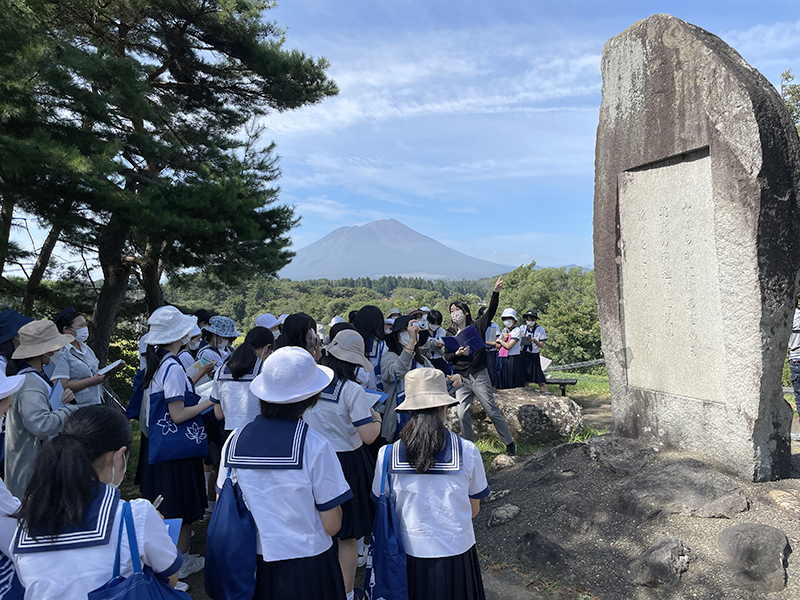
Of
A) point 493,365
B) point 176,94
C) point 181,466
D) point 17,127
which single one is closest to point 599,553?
point 181,466

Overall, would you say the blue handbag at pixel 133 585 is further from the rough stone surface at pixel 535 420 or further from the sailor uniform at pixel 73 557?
the rough stone surface at pixel 535 420

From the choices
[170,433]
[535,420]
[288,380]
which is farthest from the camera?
[535,420]

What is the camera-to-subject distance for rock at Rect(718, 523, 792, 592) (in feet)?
9.38

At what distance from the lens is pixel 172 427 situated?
315 cm

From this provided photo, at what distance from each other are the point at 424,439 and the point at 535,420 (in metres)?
4.38

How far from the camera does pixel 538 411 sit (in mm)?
6152

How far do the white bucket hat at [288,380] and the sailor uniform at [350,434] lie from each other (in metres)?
0.69

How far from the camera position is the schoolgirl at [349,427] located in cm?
276

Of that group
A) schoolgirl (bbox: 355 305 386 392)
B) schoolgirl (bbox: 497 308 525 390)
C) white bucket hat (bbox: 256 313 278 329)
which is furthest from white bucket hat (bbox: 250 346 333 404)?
schoolgirl (bbox: 497 308 525 390)

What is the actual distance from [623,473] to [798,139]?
2786 millimetres

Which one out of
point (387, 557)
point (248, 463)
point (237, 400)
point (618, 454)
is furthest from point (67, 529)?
point (618, 454)

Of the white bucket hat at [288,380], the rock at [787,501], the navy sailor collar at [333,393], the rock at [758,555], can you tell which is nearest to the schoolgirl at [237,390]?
the navy sailor collar at [333,393]

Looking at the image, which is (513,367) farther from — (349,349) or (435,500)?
(435,500)

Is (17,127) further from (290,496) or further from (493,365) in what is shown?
(493,365)
